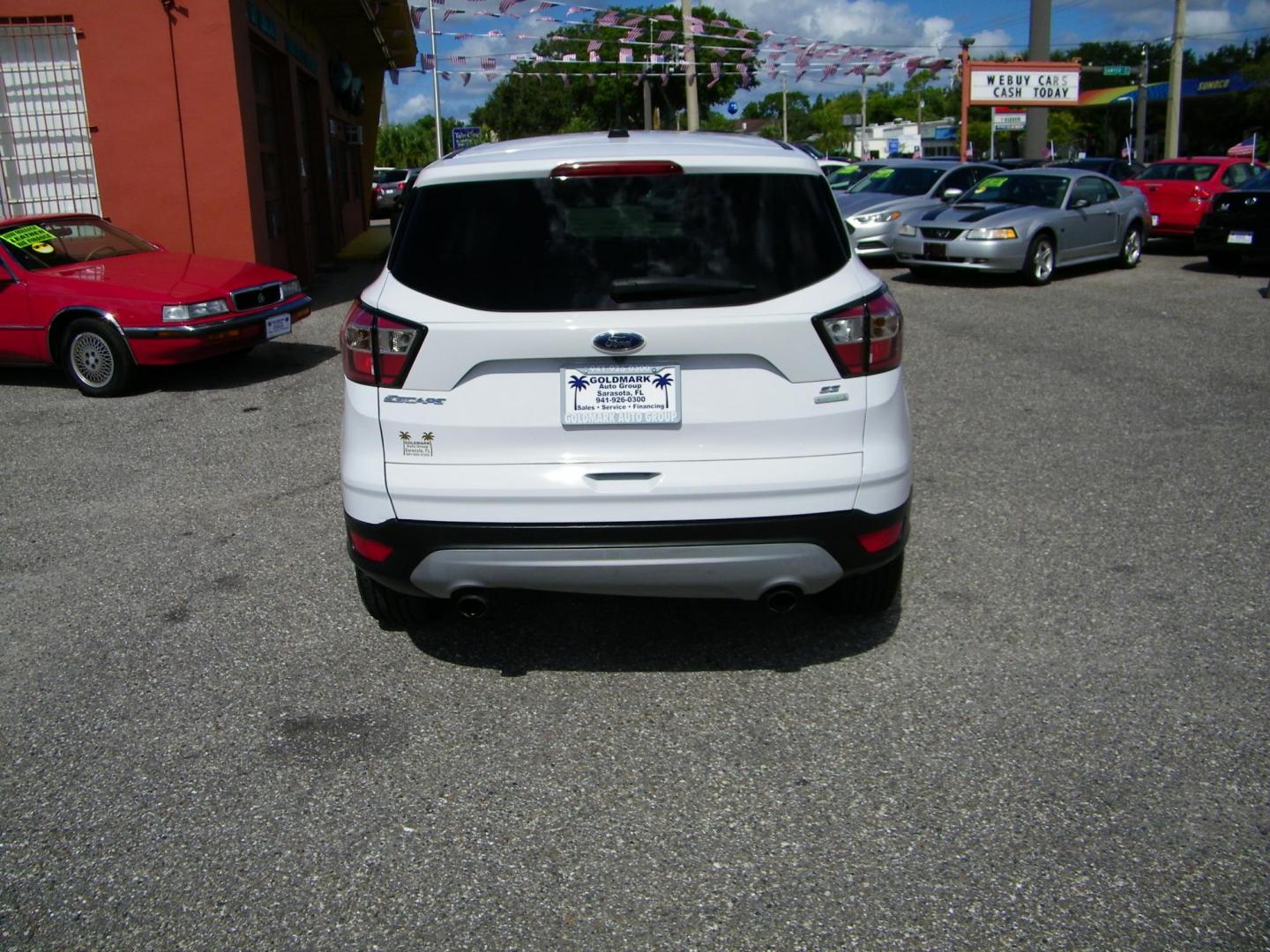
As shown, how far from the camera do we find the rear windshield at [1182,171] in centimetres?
1902

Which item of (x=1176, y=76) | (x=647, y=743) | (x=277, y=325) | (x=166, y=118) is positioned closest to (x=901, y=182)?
(x=166, y=118)

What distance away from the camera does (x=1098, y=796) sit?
3.12 meters

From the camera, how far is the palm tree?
338cm

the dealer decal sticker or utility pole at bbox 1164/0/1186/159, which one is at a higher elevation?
utility pole at bbox 1164/0/1186/159

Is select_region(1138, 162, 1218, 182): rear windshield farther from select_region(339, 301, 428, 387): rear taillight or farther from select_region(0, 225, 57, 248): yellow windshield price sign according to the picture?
select_region(339, 301, 428, 387): rear taillight

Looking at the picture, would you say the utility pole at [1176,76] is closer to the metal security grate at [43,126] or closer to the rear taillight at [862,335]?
the metal security grate at [43,126]

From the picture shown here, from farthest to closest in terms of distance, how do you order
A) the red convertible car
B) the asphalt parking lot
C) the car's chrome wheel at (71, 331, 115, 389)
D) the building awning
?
the building awning → the car's chrome wheel at (71, 331, 115, 389) → the red convertible car → the asphalt parking lot

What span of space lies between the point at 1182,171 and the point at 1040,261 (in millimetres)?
6507

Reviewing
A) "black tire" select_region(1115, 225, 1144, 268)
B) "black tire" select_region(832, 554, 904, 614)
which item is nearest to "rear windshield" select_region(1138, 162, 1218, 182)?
"black tire" select_region(1115, 225, 1144, 268)

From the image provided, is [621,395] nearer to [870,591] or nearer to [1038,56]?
[870,591]

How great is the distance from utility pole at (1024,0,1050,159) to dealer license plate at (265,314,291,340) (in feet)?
92.4

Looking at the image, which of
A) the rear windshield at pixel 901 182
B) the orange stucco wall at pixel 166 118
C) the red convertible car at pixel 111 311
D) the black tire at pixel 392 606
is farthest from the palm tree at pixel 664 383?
the rear windshield at pixel 901 182

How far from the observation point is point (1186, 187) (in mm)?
18719

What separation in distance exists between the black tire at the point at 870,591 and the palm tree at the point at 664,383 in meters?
1.12
